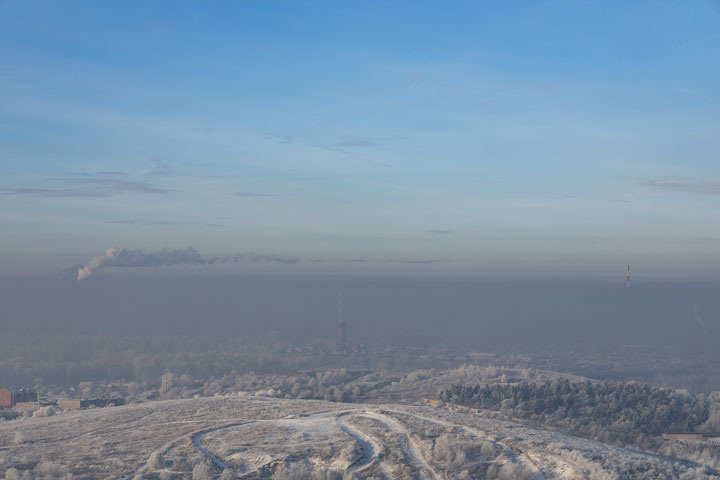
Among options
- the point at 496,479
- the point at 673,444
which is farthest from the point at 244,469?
the point at 673,444

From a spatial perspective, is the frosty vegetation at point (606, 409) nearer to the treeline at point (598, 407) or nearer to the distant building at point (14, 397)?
the treeline at point (598, 407)

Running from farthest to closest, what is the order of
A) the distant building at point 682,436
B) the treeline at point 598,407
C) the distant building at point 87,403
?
the distant building at point 87,403 < the treeline at point 598,407 < the distant building at point 682,436

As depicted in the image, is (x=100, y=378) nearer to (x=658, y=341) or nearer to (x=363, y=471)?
(x=363, y=471)

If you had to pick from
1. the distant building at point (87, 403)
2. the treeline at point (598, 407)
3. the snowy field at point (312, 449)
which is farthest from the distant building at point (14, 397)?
the treeline at point (598, 407)

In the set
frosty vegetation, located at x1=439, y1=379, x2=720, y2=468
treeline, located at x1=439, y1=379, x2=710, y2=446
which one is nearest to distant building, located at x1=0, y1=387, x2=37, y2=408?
frosty vegetation, located at x1=439, y1=379, x2=720, y2=468

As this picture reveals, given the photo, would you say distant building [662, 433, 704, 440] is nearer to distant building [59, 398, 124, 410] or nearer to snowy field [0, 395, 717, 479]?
snowy field [0, 395, 717, 479]

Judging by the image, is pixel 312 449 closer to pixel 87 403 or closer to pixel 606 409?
pixel 606 409
